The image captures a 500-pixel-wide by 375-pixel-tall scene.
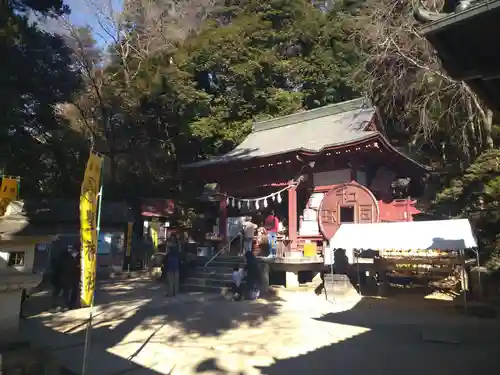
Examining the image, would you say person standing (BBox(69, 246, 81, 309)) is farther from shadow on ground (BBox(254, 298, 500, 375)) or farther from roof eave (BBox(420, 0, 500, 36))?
roof eave (BBox(420, 0, 500, 36))

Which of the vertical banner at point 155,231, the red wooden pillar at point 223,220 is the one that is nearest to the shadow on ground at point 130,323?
the red wooden pillar at point 223,220

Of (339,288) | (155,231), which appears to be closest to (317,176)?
(339,288)

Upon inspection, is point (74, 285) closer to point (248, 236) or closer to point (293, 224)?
point (248, 236)

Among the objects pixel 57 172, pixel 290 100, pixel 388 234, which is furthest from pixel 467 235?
pixel 57 172

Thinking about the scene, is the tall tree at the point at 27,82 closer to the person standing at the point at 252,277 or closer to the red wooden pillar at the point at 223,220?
the red wooden pillar at the point at 223,220

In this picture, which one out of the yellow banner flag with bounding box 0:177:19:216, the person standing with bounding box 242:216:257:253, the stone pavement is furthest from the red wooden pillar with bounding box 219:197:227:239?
the yellow banner flag with bounding box 0:177:19:216

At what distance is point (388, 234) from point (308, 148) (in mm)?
6339

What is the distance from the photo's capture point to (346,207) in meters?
15.5

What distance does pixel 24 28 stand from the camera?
48.8ft

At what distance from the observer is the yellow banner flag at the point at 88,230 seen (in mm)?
5977

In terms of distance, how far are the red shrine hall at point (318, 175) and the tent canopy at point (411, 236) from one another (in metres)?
3.88

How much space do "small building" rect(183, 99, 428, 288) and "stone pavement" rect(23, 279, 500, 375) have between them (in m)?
4.31

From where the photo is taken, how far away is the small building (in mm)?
15094

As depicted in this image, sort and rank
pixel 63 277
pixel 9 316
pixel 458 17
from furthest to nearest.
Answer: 1. pixel 63 277
2. pixel 9 316
3. pixel 458 17
